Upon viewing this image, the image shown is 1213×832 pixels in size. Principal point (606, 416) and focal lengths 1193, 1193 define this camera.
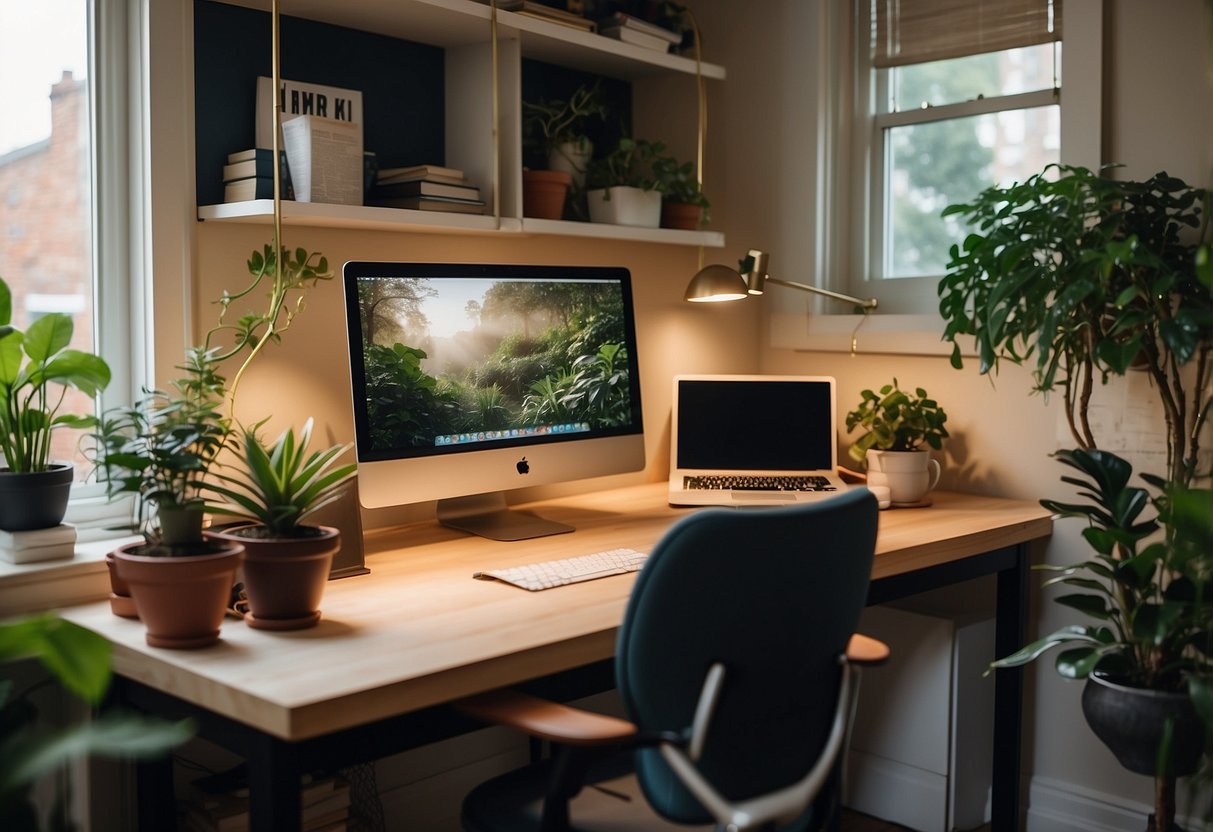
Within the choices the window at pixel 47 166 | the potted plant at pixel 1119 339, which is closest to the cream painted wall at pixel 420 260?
the window at pixel 47 166

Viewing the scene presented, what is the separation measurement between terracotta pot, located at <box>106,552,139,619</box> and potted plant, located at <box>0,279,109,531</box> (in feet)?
0.72

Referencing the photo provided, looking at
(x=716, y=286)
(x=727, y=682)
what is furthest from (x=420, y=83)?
(x=727, y=682)

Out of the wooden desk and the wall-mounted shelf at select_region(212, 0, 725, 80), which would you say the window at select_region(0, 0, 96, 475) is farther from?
the wooden desk

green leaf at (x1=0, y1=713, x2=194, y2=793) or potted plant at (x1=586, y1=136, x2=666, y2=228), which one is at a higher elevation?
potted plant at (x1=586, y1=136, x2=666, y2=228)

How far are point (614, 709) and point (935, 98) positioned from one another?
5.82 ft

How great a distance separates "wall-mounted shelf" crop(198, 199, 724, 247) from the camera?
7.06ft

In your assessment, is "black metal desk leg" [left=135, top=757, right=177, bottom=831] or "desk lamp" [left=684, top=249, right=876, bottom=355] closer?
"black metal desk leg" [left=135, top=757, right=177, bottom=831]

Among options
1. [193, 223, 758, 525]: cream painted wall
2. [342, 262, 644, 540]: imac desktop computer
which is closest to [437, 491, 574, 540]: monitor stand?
[342, 262, 644, 540]: imac desktop computer

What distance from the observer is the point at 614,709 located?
10.1ft

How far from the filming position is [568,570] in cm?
207

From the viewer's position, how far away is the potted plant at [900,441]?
9.02 ft

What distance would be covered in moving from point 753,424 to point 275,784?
1.73m

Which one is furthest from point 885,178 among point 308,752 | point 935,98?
point 308,752

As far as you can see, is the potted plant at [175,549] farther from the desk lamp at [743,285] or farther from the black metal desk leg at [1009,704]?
the black metal desk leg at [1009,704]
